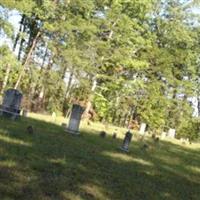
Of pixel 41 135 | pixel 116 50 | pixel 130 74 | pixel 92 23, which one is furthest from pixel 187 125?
pixel 41 135

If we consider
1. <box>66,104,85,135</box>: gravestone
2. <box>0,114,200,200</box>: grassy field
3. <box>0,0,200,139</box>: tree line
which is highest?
<box>0,0,200,139</box>: tree line

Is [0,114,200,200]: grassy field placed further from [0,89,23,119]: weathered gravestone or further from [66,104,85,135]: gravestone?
[0,89,23,119]: weathered gravestone

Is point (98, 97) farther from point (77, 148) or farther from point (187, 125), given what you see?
point (77, 148)

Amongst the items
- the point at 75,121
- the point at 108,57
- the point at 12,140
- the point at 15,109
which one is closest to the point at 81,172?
the point at 12,140

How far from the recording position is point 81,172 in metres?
12.7

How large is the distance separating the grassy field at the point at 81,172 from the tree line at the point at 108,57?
65.4 feet

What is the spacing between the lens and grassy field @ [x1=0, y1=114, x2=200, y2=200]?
1012cm

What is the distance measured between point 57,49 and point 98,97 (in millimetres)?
10688

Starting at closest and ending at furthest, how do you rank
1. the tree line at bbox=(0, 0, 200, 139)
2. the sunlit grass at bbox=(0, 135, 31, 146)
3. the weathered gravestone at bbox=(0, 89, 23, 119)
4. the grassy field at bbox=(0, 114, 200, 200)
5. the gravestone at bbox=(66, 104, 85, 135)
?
the grassy field at bbox=(0, 114, 200, 200) → the sunlit grass at bbox=(0, 135, 31, 146) → the gravestone at bbox=(66, 104, 85, 135) → the weathered gravestone at bbox=(0, 89, 23, 119) → the tree line at bbox=(0, 0, 200, 139)

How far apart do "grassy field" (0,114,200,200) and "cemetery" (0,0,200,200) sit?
4cm

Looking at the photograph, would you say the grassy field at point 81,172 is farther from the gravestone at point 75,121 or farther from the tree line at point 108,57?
the tree line at point 108,57

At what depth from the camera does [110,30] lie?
46500 mm

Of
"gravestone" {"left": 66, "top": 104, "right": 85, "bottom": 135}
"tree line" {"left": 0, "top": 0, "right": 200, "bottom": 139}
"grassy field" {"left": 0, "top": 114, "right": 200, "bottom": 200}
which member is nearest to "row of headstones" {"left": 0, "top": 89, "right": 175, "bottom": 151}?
"gravestone" {"left": 66, "top": 104, "right": 85, "bottom": 135}

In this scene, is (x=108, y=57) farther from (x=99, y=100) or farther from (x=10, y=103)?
(x=10, y=103)
